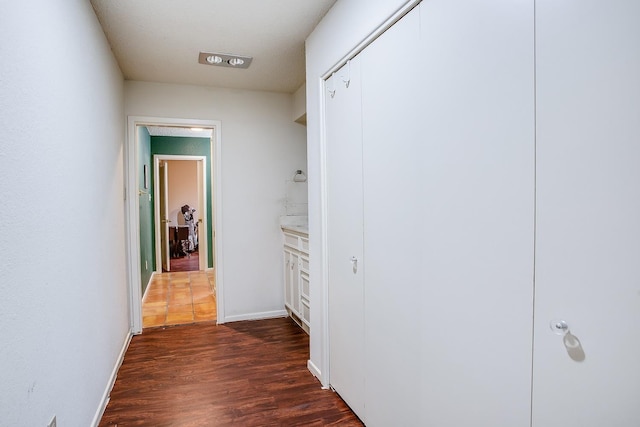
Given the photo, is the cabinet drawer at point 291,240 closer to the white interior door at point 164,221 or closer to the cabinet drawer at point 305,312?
the cabinet drawer at point 305,312

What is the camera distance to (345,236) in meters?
2.25

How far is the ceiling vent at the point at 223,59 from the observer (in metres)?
3.03

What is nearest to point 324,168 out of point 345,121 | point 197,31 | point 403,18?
point 345,121

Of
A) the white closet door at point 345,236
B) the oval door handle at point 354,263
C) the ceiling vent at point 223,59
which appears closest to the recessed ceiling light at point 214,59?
the ceiling vent at point 223,59

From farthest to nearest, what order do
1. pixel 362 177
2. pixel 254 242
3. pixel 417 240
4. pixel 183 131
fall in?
pixel 183 131 → pixel 254 242 → pixel 362 177 → pixel 417 240

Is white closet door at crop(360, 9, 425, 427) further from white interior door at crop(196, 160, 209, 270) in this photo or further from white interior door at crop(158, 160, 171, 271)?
white interior door at crop(158, 160, 171, 271)

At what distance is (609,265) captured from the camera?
0.87 metres

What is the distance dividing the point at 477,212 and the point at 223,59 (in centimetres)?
257

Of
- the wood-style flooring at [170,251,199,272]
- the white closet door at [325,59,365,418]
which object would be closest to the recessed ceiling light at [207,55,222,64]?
the white closet door at [325,59,365,418]

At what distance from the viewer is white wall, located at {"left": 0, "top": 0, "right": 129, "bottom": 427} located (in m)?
1.14

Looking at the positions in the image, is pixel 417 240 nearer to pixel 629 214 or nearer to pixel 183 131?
pixel 629 214

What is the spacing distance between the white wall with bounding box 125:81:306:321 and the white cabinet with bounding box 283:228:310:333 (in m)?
0.19

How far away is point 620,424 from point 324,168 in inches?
75.5

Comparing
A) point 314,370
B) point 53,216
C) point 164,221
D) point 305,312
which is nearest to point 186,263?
point 164,221
